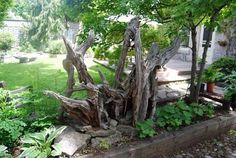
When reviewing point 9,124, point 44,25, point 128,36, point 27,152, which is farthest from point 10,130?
point 44,25

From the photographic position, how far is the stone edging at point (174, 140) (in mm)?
3283

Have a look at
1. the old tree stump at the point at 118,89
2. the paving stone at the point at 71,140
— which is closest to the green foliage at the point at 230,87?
the old tree stump at the point at 118,89

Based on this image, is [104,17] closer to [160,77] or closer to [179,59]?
[160,77]

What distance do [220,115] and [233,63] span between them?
174 inches

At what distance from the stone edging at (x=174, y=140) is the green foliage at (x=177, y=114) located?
13cm

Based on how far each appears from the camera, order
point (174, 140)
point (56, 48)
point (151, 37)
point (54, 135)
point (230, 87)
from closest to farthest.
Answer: point (54, 135) → point (174, 140) → point (230, 87) → point (151, 37) → point (56, 48)

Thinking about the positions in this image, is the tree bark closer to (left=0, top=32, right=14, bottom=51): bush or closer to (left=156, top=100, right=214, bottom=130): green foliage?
(left=156, top=100, right=214, bottom=130): green foliage

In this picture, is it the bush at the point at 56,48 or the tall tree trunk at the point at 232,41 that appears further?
the bush at the point at 56,48

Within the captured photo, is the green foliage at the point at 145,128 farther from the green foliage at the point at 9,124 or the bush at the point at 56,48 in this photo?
the bush at the point at 56,48

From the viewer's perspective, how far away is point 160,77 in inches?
313

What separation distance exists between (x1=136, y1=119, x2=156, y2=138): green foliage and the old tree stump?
138mm

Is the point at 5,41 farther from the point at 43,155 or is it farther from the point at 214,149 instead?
the point at 214,149

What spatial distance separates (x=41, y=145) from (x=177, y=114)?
2.27 meters

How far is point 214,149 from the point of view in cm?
411
